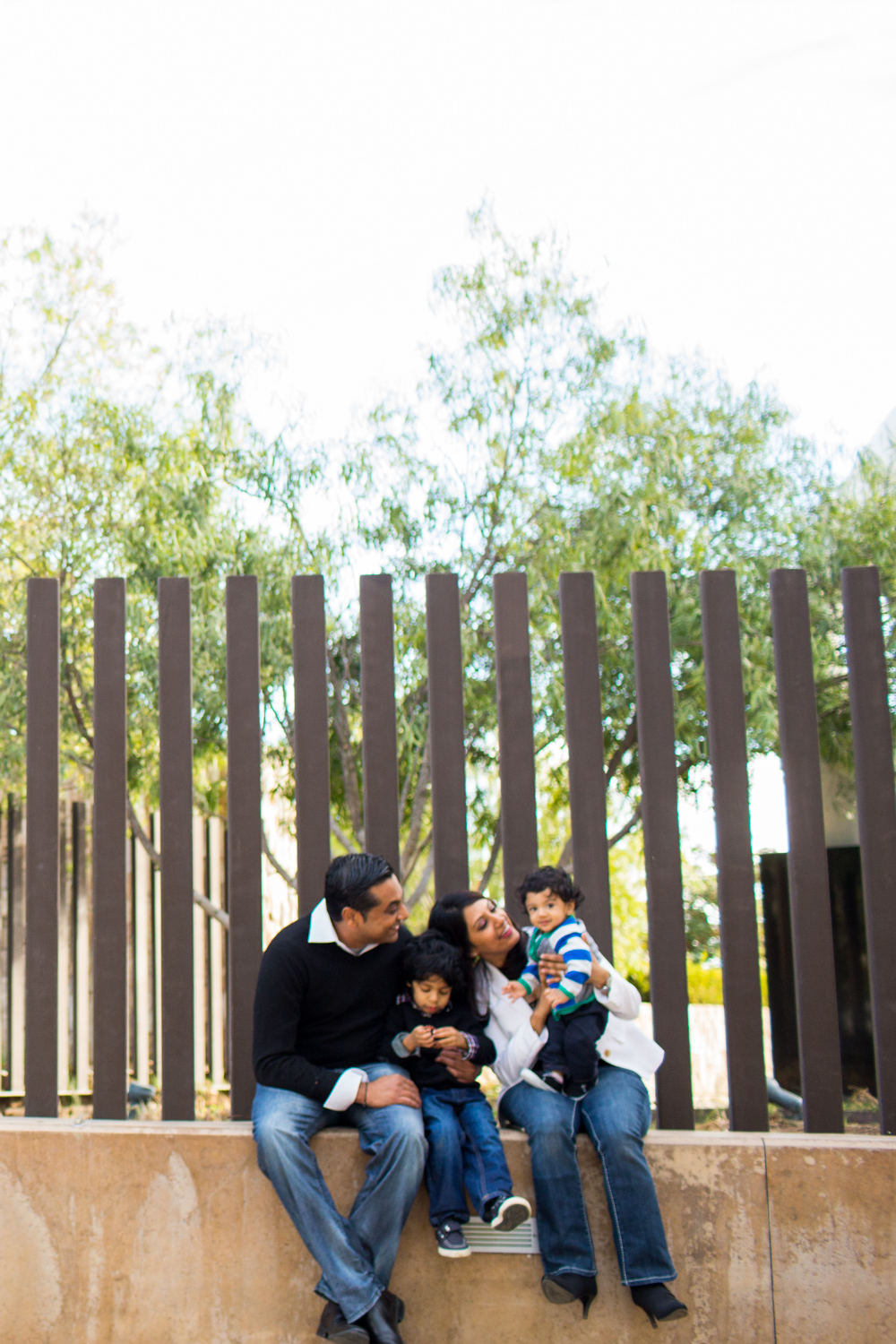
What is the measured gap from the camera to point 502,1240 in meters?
3.00

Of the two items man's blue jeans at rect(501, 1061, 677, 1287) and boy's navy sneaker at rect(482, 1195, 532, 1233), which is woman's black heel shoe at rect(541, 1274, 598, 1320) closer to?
man's blue jeans at rect(501, 1061, 677, 1287)

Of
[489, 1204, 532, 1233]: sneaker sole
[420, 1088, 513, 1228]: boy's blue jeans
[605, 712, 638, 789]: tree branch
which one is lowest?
[489, 1204, 532, 1233]: sneaker sole

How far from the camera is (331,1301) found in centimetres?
283

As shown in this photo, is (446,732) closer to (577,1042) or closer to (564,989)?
(564,989)

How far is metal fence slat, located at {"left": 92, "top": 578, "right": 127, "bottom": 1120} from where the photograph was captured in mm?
3420

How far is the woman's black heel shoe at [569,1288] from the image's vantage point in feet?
9.07

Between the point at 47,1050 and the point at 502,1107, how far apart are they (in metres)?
1.53

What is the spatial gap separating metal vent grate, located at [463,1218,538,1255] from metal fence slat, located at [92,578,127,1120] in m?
1.20

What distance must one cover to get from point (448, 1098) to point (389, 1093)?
18 centimetres

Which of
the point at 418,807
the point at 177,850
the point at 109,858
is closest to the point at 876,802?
the point at 177,850

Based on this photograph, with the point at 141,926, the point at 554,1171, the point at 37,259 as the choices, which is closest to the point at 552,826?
the point at 141,926

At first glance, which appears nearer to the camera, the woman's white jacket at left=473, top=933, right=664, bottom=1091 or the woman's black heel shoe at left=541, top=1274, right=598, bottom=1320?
the woman's black heel shoe at left=541, top=1274, right=598, bottom=1320

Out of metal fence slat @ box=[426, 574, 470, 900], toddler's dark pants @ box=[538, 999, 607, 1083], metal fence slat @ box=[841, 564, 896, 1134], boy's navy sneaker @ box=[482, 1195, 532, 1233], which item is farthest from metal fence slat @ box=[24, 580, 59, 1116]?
metal fence slat @ box=[841, 564, 896, 1134]

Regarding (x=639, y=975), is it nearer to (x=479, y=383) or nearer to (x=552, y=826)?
(x=552, y=826)
